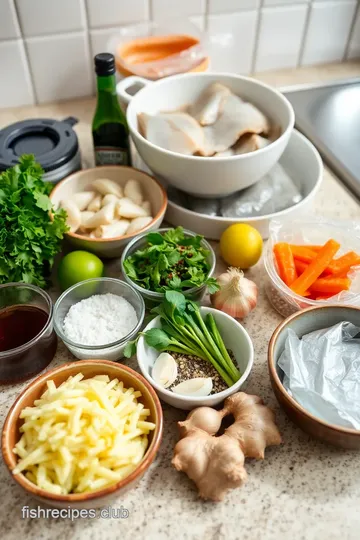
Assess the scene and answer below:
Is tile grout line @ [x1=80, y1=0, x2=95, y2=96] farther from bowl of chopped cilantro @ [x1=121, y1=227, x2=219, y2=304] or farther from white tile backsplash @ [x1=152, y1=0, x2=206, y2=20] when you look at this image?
bowl of chopped cilantro @ [x1=121, y1=227, x2=219, y2=304]

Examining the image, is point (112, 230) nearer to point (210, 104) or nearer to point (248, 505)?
point (210, 104)

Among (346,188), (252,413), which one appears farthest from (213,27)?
(252,413)

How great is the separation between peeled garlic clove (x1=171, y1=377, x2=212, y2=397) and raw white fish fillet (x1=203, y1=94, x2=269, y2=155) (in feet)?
1.45

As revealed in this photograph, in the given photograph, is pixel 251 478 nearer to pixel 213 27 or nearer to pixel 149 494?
pixel 149 494

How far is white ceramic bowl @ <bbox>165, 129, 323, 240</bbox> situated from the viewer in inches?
39.6

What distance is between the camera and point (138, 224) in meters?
0.97

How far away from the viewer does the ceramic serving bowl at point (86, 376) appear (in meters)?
0.61

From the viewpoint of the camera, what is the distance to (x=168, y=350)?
0.83 metres

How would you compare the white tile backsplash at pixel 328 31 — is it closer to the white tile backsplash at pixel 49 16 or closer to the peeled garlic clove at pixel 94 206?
the white tile backsplash at pixel 49 16

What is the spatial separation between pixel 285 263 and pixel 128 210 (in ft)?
1.03

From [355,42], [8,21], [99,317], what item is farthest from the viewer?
[355,42]

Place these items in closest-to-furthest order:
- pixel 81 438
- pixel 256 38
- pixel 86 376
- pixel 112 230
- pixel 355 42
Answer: pixel 81 438, pixel 86 376, pixel 112 230, pixel 256 38, pixel 355 42

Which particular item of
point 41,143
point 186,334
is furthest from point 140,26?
point 186,334


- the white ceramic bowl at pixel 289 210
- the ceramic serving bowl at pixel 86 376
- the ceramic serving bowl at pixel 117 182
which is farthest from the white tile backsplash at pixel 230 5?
the ceramic serving bowl at pixel 86 376
